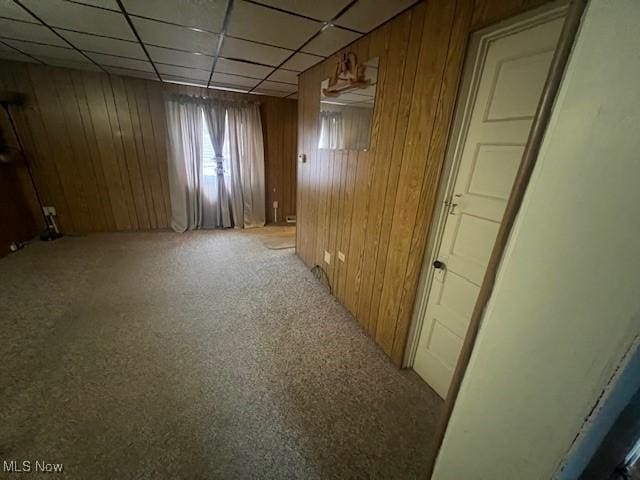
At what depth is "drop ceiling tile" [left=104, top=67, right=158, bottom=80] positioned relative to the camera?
3281mm

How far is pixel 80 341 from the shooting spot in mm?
1906

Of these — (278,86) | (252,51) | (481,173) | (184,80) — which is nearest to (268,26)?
(252,51)

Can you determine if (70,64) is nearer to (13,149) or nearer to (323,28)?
(13,149)

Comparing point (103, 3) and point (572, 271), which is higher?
point (103, 3)

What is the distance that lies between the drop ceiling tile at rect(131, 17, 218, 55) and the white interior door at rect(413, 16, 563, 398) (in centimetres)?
216

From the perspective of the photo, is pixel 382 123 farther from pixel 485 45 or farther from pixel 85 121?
pixel 85 121

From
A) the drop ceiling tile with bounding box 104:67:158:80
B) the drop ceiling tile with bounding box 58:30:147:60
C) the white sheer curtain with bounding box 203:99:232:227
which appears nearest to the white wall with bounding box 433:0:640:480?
the drop ceiling tile with bounding box 58:30:147:60

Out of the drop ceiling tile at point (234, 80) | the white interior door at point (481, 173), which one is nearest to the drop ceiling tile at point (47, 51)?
the drop ceiling tile at point (234, 80)

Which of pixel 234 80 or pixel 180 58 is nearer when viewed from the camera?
pixel 180 58

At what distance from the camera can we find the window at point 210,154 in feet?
14.0

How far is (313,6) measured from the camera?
1.56 m

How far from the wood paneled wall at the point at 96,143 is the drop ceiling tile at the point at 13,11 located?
6.04 ft

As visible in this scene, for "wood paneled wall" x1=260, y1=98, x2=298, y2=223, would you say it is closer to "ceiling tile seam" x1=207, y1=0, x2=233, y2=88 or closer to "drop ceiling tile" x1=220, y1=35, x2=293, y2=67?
"ceiling tile seam" x1=207, y1=0, x2=233, y2=88

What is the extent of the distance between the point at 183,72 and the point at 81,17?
4.59 feet
